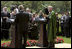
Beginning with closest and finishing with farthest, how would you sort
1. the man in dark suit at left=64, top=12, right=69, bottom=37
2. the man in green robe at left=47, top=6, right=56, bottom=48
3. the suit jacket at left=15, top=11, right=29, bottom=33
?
the suit jacket at left=15, top=11, right=29, bottom=33, the man in green robe at left=47, top=6, right=56, bottom=48, the man in dark suit at left=64, top=12, right=69, bottom=37

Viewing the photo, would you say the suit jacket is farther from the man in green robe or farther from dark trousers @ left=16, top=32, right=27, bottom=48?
the man in green robe

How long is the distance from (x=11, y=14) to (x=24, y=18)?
2.45ft

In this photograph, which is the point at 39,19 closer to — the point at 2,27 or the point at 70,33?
the point at 2,27

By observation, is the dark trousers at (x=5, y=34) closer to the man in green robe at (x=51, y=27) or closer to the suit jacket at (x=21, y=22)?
the man in green robe at (x=51, y=27)

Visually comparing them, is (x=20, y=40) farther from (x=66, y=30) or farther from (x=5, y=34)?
(x=66, y=30)

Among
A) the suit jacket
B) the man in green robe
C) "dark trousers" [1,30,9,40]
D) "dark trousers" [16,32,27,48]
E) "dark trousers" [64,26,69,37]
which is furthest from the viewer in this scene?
"dark trousers" [64,26,69,37]

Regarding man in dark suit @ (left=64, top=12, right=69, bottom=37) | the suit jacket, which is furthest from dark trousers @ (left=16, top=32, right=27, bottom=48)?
man in dark suit @ (left=64, top=12, right=69, bottom=37)

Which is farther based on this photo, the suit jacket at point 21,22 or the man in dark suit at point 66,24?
the man in dark suit at point 66,24

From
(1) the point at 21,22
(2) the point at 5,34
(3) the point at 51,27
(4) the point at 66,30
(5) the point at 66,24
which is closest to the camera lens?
(1) the point at 21,22

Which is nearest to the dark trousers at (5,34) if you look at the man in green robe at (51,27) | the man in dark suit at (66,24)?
the man in green robe at (51,27)

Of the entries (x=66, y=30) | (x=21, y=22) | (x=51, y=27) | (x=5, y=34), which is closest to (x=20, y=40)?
(x=21, y=22)

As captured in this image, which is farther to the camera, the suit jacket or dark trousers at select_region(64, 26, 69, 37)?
dark trousers at select_region(64, 26, 69, 37)

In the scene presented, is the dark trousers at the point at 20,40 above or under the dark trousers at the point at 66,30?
above

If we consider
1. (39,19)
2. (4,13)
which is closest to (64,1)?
(39,19)
